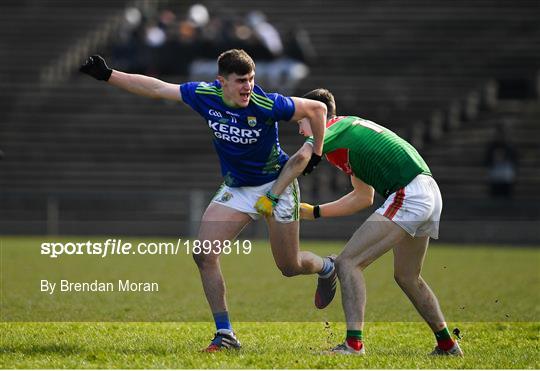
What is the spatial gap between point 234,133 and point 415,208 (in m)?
1.44

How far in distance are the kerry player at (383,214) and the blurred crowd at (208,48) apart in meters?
18.8

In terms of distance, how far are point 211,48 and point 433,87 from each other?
212 inches

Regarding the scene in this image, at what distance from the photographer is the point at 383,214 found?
27.2ft

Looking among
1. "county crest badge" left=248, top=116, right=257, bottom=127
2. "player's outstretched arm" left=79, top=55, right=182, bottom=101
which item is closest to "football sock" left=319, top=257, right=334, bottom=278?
"county crest badge" left=248, top=116, right=257, bottom=127


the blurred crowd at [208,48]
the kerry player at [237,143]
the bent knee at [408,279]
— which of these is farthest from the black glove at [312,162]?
the blurred crowd at [208,48]

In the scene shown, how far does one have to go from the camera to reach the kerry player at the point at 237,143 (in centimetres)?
844

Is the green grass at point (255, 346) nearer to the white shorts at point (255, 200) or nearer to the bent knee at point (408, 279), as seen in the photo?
the bent knee at point (408, 279)

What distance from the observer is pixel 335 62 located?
29.8 meters

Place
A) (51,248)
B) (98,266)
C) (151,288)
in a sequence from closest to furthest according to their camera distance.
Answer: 1. (151,288)
2. (98,266)
3. (51,248)

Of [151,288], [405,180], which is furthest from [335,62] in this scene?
[405,180]

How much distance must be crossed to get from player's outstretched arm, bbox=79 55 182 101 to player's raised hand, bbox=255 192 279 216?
963mm

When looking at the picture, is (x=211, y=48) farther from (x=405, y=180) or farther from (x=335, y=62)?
(x=405, y=180)

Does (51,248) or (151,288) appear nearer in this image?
(151,288)

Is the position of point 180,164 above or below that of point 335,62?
below
